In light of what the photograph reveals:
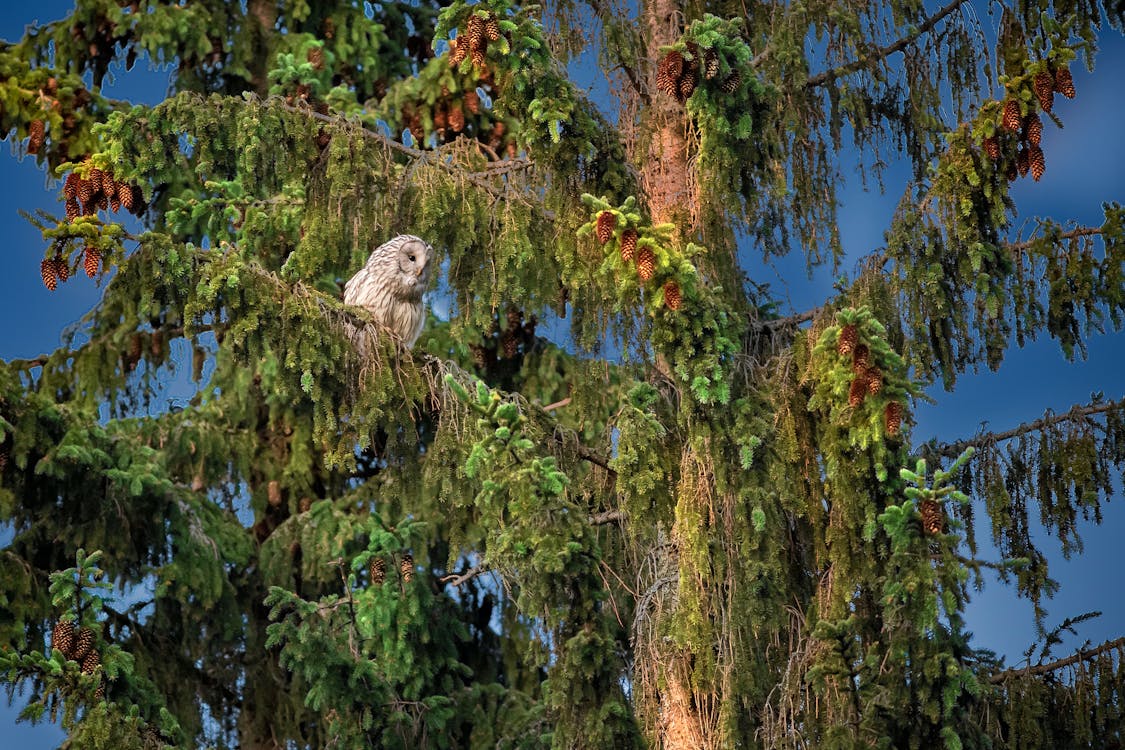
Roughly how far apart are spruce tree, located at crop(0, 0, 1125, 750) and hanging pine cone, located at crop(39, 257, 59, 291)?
1.4 inches

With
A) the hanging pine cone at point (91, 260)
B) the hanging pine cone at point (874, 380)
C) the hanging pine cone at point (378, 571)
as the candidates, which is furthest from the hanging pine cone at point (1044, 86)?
the hanging pine cone at point (378, 571)

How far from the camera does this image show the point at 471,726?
10.2m

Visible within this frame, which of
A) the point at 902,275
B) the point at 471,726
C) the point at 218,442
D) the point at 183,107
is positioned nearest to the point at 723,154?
the point at 902,275

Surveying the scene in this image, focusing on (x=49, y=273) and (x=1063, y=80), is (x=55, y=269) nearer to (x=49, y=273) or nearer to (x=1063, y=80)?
(x=49, y=273)

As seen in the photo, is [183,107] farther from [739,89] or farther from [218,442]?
[218,442]

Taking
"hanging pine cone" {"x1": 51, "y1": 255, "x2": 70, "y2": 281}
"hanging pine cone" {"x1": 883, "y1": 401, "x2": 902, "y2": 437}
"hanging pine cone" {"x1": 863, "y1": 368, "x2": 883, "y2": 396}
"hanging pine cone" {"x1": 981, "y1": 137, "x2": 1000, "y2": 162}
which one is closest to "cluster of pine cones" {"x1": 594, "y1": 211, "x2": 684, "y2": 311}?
"hanging pine cone" {"x1": 863, "y1": 368, "x2": 883, "y2": 396}

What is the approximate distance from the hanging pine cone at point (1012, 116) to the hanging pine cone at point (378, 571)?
398cm

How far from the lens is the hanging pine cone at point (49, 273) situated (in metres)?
7.23

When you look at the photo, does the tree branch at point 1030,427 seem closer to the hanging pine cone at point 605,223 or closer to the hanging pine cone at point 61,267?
the hanging pine cone at point 605,223

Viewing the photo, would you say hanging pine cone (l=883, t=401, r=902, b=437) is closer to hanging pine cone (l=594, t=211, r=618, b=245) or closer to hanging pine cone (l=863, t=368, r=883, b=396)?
hanging pine cone (l=863, t=368, r=883, b=396)

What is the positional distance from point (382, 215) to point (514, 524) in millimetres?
2234

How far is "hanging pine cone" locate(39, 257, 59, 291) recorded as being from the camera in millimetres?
7230

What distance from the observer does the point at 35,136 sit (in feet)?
36.8

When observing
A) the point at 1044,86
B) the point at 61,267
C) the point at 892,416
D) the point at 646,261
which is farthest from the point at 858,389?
the point at 61,267
